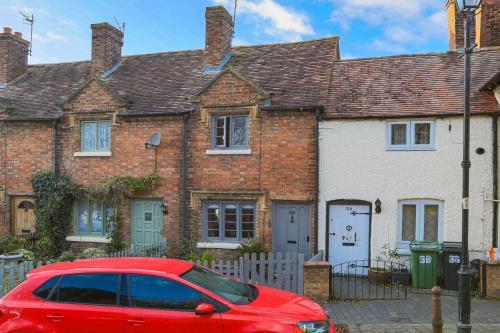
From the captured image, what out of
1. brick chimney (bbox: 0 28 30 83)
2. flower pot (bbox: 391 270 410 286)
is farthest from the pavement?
brick chimney (bbox: 0 28 30 83)

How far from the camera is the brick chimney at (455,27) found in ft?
50.7

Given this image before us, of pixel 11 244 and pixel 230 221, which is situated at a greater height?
pixel 230 221

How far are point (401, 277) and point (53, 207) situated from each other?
1111 cm

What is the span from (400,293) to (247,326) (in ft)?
21.1

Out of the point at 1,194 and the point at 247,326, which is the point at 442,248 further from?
the point at 1,194

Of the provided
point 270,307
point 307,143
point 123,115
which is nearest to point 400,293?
point 307,143

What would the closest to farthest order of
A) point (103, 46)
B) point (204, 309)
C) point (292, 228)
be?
point (204, 309) → point (292, 228) → point (103, 46)

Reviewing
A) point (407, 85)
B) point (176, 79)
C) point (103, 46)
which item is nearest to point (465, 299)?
point (407, 85)

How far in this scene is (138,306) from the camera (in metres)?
5.98

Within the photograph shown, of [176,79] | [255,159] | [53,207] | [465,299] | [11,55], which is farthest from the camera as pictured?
[11,55]

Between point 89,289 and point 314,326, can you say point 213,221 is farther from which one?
point 314,326

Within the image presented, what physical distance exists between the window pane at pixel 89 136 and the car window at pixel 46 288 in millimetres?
9674

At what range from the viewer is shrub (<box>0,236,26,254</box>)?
14477mm

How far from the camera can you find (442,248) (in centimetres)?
1147
